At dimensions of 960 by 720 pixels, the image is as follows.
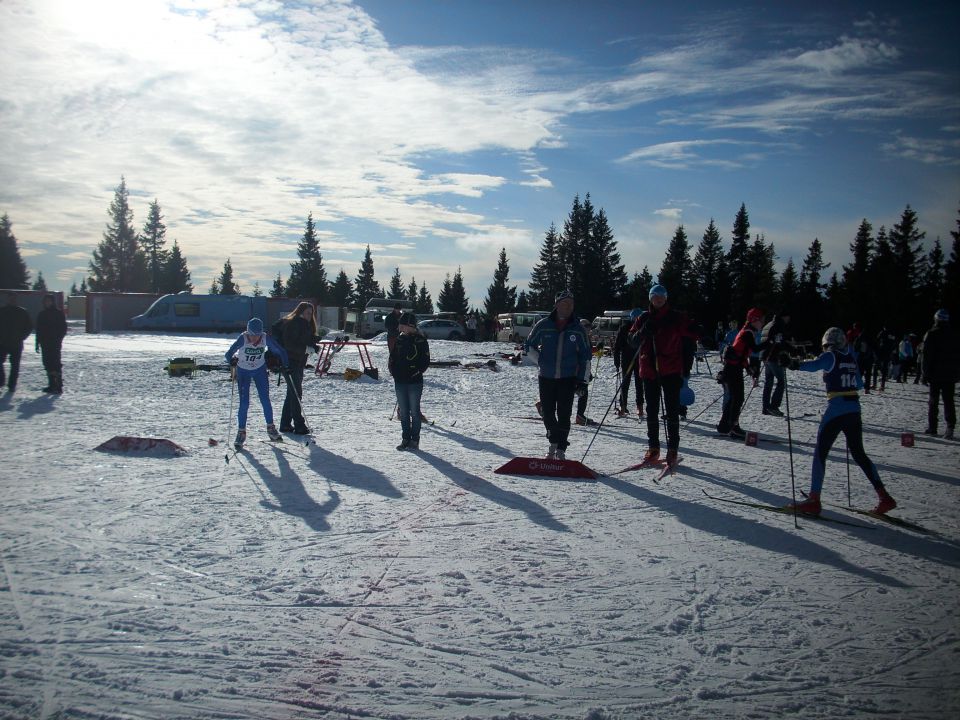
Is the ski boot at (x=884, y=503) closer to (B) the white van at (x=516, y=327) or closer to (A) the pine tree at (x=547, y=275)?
(B) the white van at (x=516, y=327)

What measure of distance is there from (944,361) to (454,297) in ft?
258

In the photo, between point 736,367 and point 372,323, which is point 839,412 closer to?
point 736,367

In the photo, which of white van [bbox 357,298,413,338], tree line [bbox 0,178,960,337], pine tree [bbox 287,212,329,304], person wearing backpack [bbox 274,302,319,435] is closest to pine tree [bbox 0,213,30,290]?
tree line [bbox 0,178,960,337]

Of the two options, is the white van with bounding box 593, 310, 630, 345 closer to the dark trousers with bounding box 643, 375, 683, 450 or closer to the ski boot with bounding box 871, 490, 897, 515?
the dark trousers with bounding box 643, 375, 683, 450

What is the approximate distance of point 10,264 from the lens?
70.1 meters

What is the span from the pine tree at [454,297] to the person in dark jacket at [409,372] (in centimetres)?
7810

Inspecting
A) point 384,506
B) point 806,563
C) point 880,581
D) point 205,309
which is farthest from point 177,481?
point 205,309

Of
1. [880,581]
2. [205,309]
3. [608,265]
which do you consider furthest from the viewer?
[608,265]

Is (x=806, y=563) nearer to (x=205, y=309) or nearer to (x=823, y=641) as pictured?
(x=823, y=641)

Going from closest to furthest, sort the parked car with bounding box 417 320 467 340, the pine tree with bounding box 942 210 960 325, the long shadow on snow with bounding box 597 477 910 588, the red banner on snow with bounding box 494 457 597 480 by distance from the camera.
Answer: the long shadow on snow with bounding box 597 477 910 588, the red banner on snow with bounding box 494 457 597 480, the pine tree with bounding box 942 210 960 325, the parked car with bounding box 417 320 467 340

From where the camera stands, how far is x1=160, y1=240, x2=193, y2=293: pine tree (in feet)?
267

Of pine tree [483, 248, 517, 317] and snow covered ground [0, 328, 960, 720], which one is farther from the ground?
pine tree [483, 248, 517, 317]

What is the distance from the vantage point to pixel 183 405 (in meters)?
12.3

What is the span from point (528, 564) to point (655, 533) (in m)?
1.25
